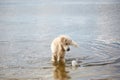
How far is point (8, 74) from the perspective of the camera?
1283cm

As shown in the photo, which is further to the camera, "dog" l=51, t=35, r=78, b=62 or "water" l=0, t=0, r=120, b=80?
"dog" l=51, t=35, r=78, b=62

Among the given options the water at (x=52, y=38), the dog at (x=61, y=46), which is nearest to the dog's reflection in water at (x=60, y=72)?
the water at (x=52, y=38)

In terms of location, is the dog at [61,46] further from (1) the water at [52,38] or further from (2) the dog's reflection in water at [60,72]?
(1) the water at [52,38]

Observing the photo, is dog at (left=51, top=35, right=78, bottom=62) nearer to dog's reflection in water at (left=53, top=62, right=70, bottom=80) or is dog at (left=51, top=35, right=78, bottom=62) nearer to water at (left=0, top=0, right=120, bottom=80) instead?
dog's reflection in water at (left=53, top=62, right=70, bottom=80)

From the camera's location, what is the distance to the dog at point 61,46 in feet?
44.5

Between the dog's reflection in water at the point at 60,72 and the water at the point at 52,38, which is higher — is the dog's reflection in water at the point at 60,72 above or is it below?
below

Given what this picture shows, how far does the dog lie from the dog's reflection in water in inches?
8.7

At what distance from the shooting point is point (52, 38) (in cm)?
1919

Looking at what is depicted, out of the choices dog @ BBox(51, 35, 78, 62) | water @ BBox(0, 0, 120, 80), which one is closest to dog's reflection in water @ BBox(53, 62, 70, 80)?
water @ BBox(0, 0, 120, 80)

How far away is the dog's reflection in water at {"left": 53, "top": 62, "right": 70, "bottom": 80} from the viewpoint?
40.6ft

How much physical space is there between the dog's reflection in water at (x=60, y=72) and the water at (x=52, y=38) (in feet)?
0.35

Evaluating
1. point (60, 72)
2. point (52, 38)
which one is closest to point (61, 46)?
point (60, 72)

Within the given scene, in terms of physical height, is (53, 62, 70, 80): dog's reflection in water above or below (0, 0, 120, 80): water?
below

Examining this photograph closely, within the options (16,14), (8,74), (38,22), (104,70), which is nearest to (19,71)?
(8,74)
